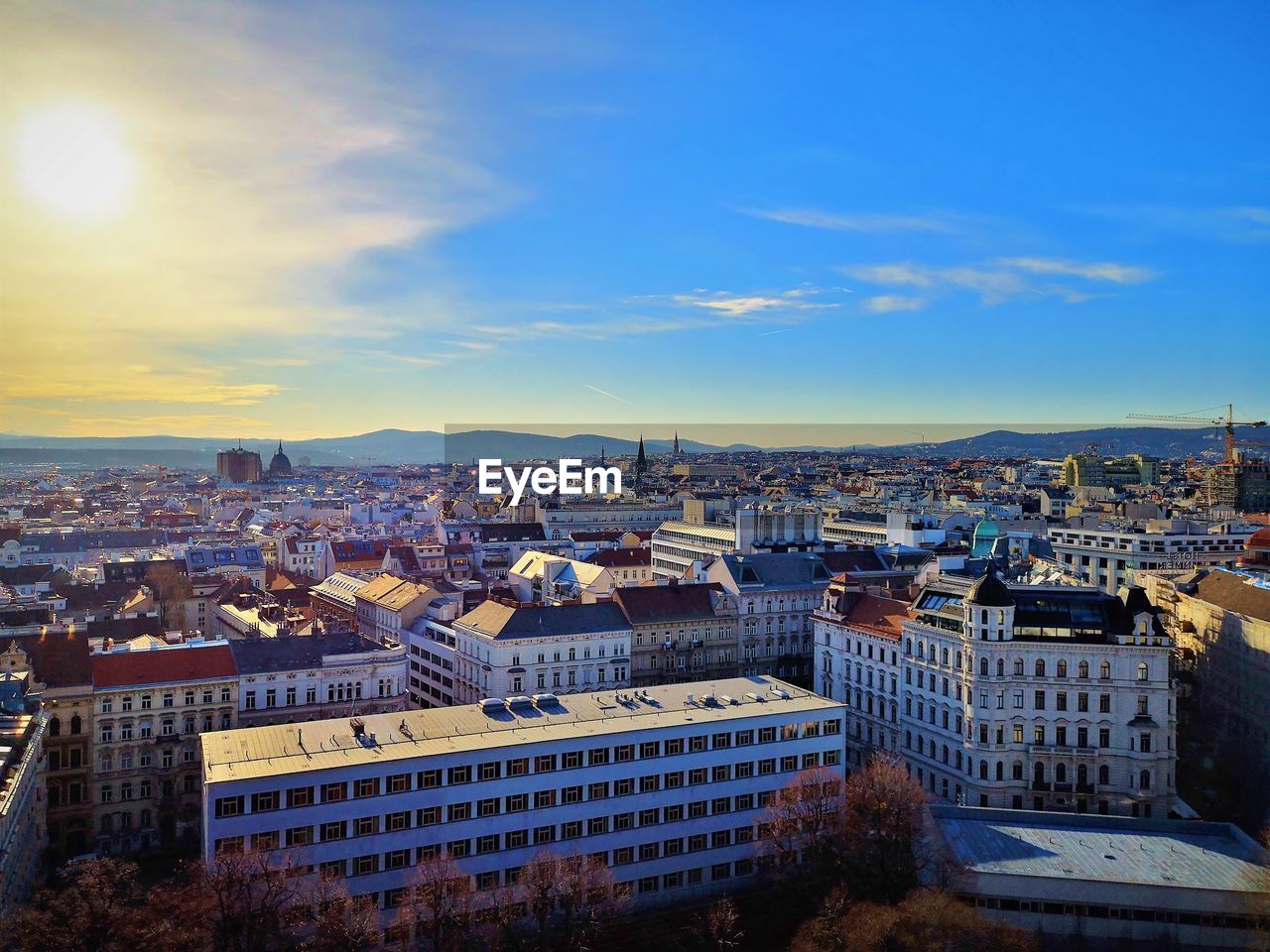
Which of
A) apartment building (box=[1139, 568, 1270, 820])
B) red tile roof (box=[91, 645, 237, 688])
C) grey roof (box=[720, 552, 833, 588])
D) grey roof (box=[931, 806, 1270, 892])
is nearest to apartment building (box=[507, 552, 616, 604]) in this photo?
grey roof (box=[720, 552, 833, 588])

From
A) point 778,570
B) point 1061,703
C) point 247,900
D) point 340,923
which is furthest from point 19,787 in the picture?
point 778,570

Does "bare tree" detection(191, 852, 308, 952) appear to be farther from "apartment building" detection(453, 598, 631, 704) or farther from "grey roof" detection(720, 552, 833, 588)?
"grey roof" detection(720, 552, 833, 588)

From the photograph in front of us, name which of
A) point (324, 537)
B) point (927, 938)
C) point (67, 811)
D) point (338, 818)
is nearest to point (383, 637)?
point (67, 811)

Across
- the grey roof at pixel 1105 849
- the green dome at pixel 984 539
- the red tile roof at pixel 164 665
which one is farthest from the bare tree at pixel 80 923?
the green dome at pixel 984 539

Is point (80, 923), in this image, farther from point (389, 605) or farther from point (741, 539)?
point (741, 539)

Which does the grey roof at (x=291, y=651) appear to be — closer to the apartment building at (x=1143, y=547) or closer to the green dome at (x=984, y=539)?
the green dome at (x=984, y=539)

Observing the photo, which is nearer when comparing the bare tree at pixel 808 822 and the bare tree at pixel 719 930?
the bare tree at pixel 719 930
